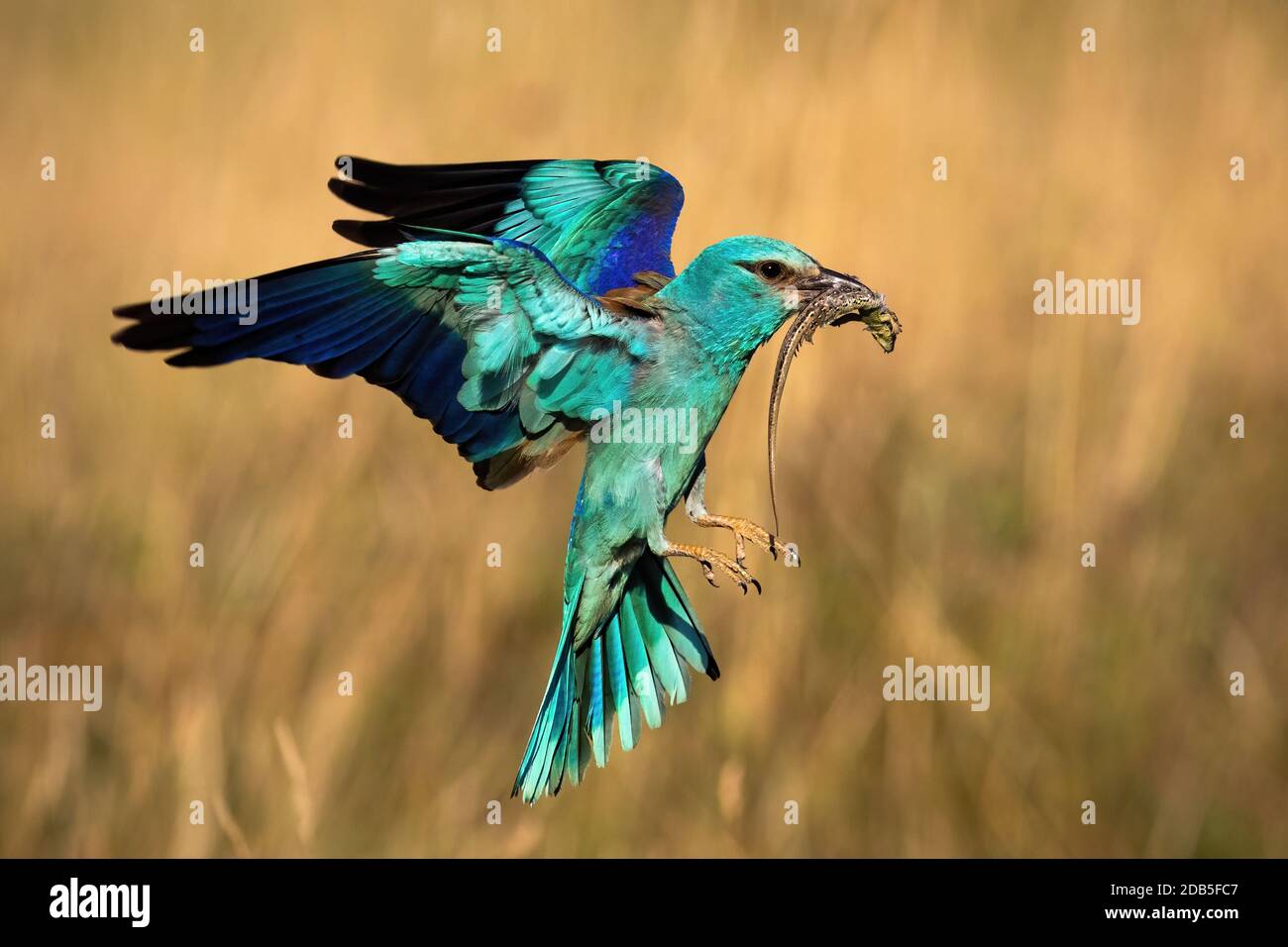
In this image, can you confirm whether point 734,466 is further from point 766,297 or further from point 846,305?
point 846,305

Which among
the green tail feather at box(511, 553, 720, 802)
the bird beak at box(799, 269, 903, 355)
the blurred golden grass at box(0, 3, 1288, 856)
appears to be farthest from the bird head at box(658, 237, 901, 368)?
the blurred golden grass at box(0, 3, 1288, 856)

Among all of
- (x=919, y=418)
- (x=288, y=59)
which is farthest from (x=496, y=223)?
(x=288, y=59)

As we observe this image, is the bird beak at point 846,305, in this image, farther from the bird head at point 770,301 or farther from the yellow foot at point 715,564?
the yellow foot at point 715,564

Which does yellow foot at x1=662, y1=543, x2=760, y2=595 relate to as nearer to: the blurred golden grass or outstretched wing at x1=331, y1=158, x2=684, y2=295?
outstretched wing at x1=331, y1=158, x2=684, y2=295

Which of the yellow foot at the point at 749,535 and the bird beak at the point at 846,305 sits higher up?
the bird beak at the point at 846,305

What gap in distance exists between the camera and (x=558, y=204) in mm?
4516

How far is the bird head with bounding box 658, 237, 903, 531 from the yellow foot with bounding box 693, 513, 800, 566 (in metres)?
0.15

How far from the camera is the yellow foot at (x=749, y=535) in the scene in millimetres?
3016

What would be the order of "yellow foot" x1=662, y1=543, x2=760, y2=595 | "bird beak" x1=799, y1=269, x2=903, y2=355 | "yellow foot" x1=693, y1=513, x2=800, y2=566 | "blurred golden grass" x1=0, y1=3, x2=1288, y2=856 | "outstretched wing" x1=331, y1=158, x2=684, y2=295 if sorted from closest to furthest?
"yellow foot" x1=693, y1=513, x2=800, y2=566 → "yellow foot" x1=662, y1=543, x2=760, y2=595 → "bird beak" x1=799, y1=269, x2=903, y2=355 → "outstretched wing" x1=331, y1=158, x2=684, y2=295 → "blurred golden grass" x1=0, y1=3, x2=1288, y2=856

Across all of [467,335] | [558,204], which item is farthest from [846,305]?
[558,204]

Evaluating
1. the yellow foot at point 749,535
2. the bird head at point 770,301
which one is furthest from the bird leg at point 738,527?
the bird head at point 770,301

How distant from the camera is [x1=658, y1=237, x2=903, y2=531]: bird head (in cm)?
334

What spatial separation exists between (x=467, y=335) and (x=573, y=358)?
227mm

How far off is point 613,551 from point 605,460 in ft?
0.69
